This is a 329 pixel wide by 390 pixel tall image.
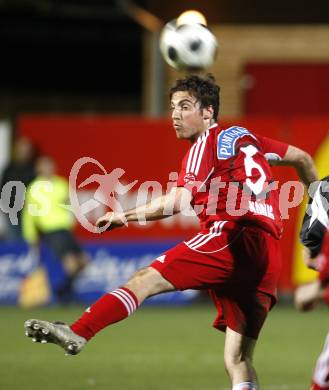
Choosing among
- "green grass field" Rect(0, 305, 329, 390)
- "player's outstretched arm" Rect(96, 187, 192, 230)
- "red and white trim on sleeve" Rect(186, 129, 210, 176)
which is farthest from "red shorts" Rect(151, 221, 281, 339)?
"green grass field" Rect(0, 305, 329, 390)

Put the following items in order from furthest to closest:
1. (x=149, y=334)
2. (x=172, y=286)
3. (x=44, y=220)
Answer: (x=44, y=220) → (x=149, y=334) → (x=172, y=286)

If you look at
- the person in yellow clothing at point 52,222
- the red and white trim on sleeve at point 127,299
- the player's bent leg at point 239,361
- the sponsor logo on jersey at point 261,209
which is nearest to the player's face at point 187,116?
the sponsor logo on jersey at point 261,209

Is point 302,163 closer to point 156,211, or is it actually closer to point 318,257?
point 156,211

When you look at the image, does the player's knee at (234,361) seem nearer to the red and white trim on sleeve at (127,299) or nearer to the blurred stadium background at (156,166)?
the red and white trim on sleeve at (127,299)

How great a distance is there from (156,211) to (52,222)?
367 inches

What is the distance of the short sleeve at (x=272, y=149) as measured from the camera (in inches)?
267

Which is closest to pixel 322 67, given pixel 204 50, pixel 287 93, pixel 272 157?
pixel 287 93

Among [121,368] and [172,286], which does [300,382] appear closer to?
[121,368]

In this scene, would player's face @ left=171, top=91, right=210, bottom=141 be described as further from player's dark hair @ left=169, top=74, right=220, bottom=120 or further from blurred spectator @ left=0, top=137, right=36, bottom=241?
blurred spectator @ left=0, top=137, right=36, bottom=241

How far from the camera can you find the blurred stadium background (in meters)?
9.88

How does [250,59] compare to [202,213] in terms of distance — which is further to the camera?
[250,59]

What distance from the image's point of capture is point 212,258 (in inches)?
251

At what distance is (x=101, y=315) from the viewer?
609 cm

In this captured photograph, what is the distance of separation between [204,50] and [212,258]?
346 centimetres
